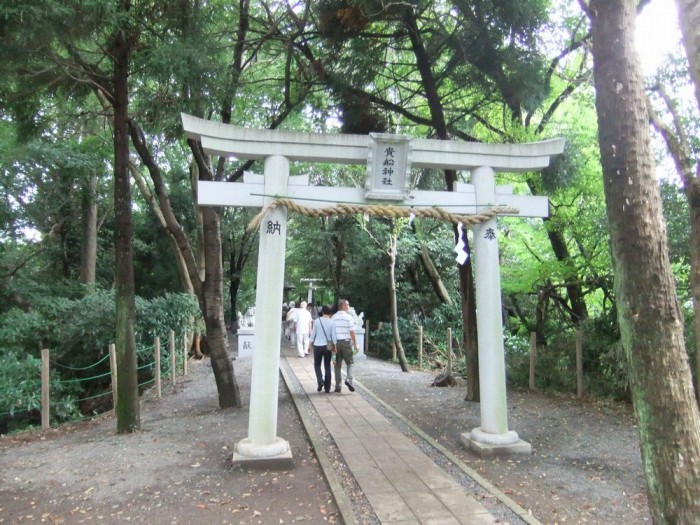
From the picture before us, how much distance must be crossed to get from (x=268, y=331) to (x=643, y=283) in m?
3.85

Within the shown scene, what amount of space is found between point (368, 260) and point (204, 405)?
11.1 meters

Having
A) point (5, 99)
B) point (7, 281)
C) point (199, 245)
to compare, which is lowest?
point (7, 281)

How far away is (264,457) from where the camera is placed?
5414 millimetres

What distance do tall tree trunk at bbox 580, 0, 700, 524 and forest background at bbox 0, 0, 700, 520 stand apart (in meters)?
0.12

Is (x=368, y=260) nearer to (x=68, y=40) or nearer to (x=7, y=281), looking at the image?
(x=7, y=281)

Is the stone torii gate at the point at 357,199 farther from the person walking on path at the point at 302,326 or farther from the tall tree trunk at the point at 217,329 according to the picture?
the person walking on path at the point at 302,326

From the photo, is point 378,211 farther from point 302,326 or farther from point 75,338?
point 302,326

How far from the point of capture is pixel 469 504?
443 centimetres

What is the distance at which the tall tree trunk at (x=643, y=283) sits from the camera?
9.03ft

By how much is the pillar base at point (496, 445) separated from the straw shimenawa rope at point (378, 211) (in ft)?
8.28

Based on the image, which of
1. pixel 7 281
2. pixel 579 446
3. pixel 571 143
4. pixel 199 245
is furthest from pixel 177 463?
pixel 199 245

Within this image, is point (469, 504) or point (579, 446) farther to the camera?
point (579, 446)

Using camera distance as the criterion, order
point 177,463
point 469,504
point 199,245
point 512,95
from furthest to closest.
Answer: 1. point 199,245
2. point 512,95
3. point 177,463
4. point 469,504

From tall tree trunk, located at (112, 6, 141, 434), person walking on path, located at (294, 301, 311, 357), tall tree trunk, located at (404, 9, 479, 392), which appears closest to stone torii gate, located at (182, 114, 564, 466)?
tall tree trunk, located at (112, 6, 141, 434)
